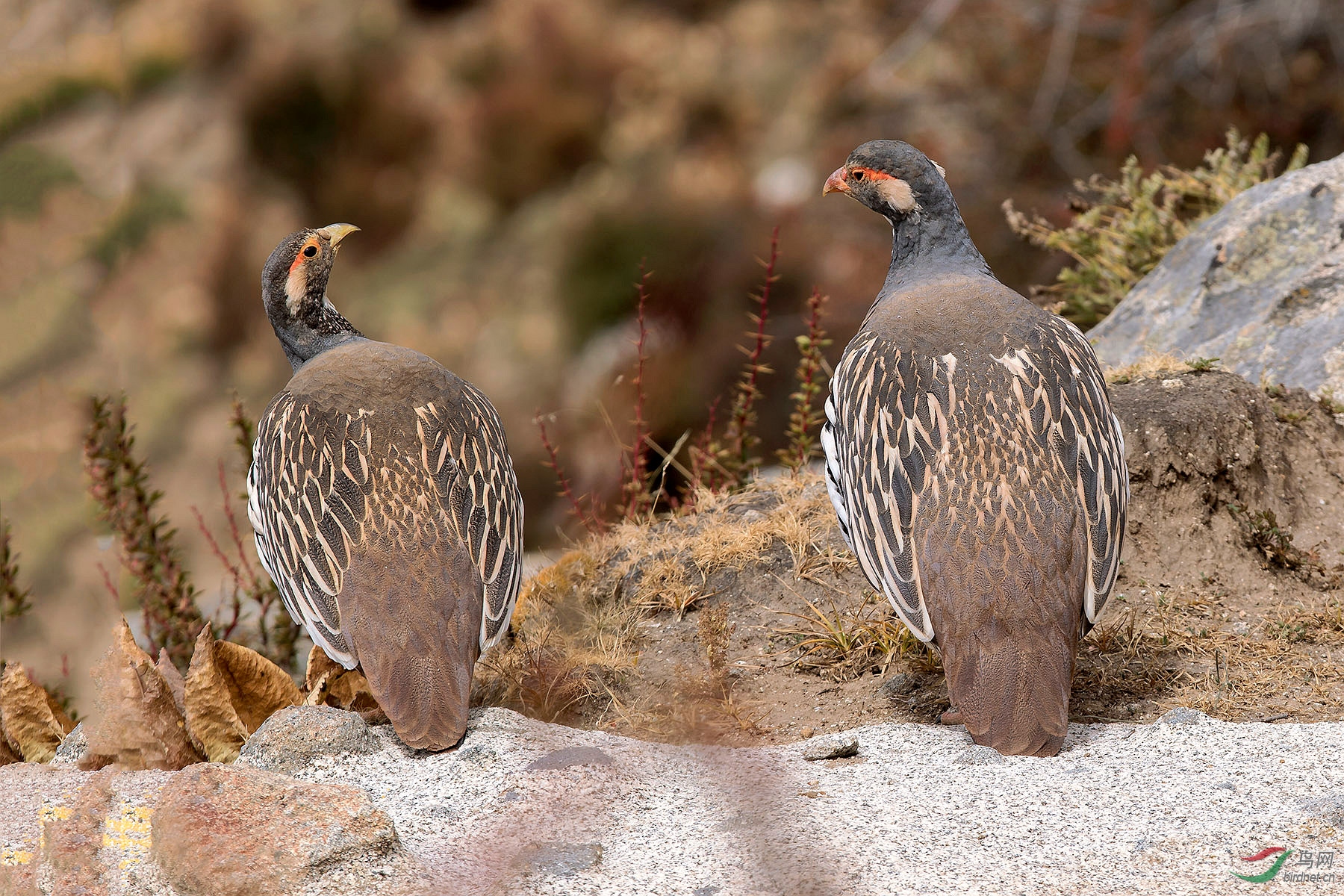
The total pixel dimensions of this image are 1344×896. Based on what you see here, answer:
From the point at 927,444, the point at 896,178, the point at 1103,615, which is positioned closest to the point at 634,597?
the point at 927,444

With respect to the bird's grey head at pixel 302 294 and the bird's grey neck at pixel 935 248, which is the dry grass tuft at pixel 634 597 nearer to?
the bird's grey neck at pixel 935 248

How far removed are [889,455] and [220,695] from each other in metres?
2.24

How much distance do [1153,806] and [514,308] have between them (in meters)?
11.7

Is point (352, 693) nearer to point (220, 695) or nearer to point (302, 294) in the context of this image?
point (220, 695)

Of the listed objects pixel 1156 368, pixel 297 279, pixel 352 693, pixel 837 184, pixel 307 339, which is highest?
pixel 837 184

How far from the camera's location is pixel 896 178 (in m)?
5.09

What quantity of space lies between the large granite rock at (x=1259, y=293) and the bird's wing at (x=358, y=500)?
3636 millimetres

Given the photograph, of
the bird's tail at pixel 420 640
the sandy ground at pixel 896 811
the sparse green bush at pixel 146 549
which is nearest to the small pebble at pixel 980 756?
the sandy ground at pixel 896 811

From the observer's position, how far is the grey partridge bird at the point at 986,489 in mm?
3764

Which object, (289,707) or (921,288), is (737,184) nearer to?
(921,288)

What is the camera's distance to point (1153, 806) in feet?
10.2

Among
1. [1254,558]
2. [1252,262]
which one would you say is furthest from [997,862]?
[1252,262]

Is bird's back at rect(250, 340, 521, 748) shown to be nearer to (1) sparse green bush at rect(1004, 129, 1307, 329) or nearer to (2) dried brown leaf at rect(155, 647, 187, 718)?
(2) dried brown leaf at rect(155, 647, 187, 718)

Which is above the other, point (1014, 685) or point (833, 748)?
point (1014, 685)
